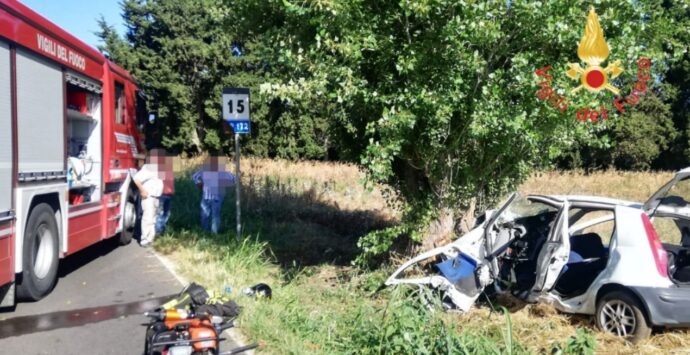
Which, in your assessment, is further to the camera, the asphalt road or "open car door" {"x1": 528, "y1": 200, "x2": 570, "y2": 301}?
"open car door" {"x1": 528, "y1": 200, "x2": 570, "y2": 301}

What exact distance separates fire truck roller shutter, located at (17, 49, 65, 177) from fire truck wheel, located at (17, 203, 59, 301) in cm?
57

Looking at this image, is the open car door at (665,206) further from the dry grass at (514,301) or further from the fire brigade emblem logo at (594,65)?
the dry grass at (514,301)

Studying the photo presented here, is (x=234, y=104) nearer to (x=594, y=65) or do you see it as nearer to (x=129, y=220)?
(x=129, y=220)

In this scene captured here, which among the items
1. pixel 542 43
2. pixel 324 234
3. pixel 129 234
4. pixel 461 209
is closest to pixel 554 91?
pixel 542 43

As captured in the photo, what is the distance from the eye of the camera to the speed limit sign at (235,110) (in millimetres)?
9836

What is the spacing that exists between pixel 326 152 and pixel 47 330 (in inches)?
1156

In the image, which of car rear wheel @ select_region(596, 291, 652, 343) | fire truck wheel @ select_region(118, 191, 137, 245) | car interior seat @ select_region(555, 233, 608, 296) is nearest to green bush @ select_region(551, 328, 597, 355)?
car rear wheel @ select_region(596, 291, 652, 343)

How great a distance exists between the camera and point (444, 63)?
261 inches

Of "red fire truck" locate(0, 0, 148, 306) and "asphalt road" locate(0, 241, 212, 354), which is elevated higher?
"red fire truck" locate(0, 0, 148, 306)

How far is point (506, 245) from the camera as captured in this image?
21.3ft

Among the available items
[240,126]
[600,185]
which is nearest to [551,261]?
[240,126]

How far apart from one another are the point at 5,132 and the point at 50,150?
1180 mm

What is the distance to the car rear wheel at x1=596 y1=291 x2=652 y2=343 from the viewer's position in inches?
215

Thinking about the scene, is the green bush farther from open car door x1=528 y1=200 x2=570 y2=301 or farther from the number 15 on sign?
the number 15 on sign
